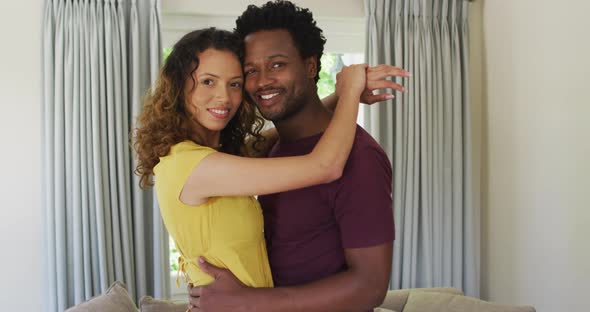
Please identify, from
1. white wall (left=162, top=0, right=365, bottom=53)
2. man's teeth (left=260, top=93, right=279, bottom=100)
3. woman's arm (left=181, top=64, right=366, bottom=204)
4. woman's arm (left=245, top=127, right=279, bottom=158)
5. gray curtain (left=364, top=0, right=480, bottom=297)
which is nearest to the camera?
woman's arm (left=181, top=64, right=366, bottom=204)

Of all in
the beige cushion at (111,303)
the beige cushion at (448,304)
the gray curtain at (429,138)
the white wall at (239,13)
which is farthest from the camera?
the gray curtain at (429,138)

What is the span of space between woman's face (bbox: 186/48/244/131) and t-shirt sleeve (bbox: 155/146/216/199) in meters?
0.13

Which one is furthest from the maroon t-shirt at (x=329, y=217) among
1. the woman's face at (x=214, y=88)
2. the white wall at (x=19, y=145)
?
the white wall at (x=19, y=145)

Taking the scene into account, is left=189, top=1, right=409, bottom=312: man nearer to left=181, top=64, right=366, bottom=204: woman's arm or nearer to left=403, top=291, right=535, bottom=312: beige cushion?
left=181, top=64, right=366, bottom=204: woman's arm

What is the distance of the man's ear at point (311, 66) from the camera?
1.64 m

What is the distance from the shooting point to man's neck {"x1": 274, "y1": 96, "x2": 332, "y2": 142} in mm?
1612

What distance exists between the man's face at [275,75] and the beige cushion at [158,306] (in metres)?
1.34

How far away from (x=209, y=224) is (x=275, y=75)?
43cm

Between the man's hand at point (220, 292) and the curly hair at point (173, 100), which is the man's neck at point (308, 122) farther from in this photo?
the man's hand at point (220, 292)

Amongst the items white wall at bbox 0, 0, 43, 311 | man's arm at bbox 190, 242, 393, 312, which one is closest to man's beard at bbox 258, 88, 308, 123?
man's arm at bbox 190, 242, 393, 312

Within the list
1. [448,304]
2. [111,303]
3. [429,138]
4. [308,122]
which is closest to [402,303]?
[448,304]

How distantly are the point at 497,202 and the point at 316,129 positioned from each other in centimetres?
202

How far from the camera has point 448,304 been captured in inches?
107

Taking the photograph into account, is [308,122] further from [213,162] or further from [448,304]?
[448,304]
